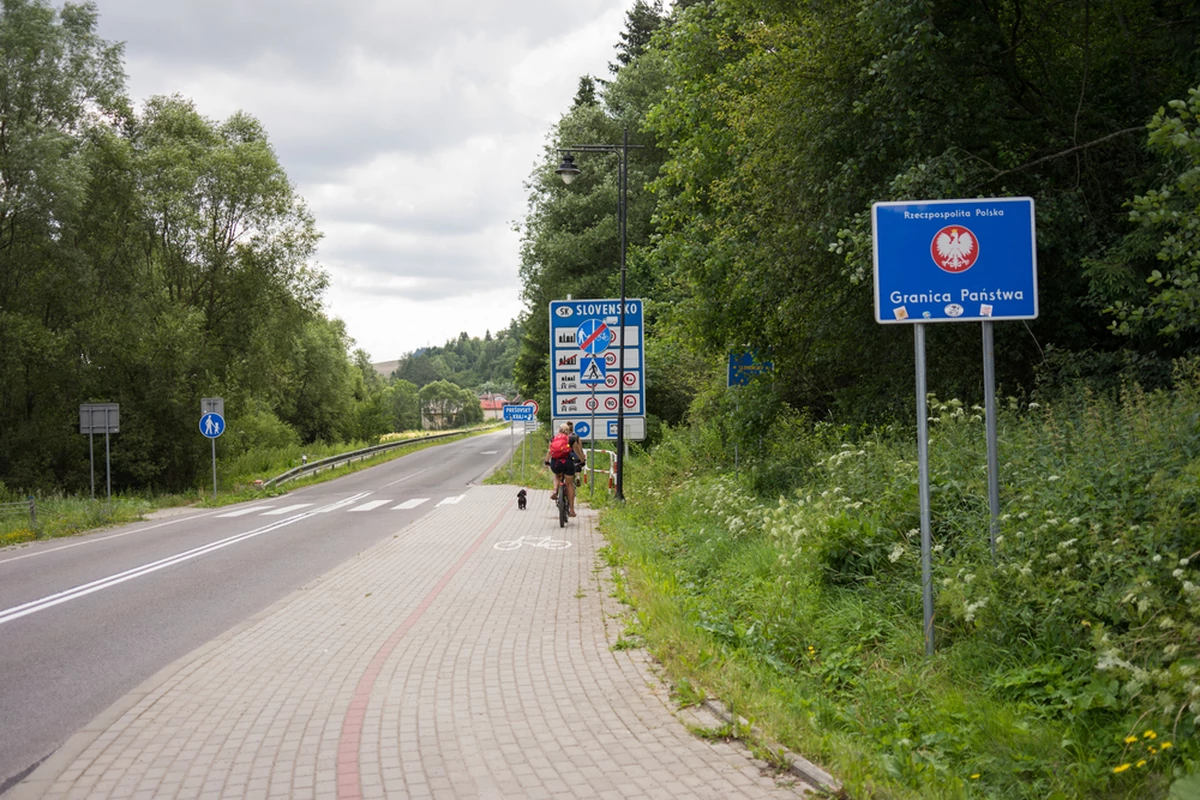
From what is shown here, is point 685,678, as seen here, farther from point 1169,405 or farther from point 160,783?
point 1169,405

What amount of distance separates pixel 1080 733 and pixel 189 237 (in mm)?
36767

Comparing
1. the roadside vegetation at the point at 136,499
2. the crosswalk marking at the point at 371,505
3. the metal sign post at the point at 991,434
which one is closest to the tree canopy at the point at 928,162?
the metal sign post at the point at 991,434

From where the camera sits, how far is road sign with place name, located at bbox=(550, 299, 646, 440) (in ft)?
66.0

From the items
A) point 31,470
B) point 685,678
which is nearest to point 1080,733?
point 685,678

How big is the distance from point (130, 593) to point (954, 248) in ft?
32.6

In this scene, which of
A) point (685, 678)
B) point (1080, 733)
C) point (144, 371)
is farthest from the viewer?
point (144, 371)

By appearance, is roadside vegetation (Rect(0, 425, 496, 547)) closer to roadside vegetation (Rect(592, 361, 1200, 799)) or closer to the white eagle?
roadside vegetation (Rect(592, 361, 1200, 799))

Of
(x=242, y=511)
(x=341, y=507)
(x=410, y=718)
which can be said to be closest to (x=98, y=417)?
(x=242, y=511)

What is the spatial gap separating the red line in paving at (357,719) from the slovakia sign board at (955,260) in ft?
13.3

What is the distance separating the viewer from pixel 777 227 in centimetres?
1293

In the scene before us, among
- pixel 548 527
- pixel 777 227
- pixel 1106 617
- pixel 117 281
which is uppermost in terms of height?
pixel 117 281

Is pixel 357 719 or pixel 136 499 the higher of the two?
pixel 357 719

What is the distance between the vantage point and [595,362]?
794 inches

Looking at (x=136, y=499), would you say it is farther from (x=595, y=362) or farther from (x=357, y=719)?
(x=357, y=719)
